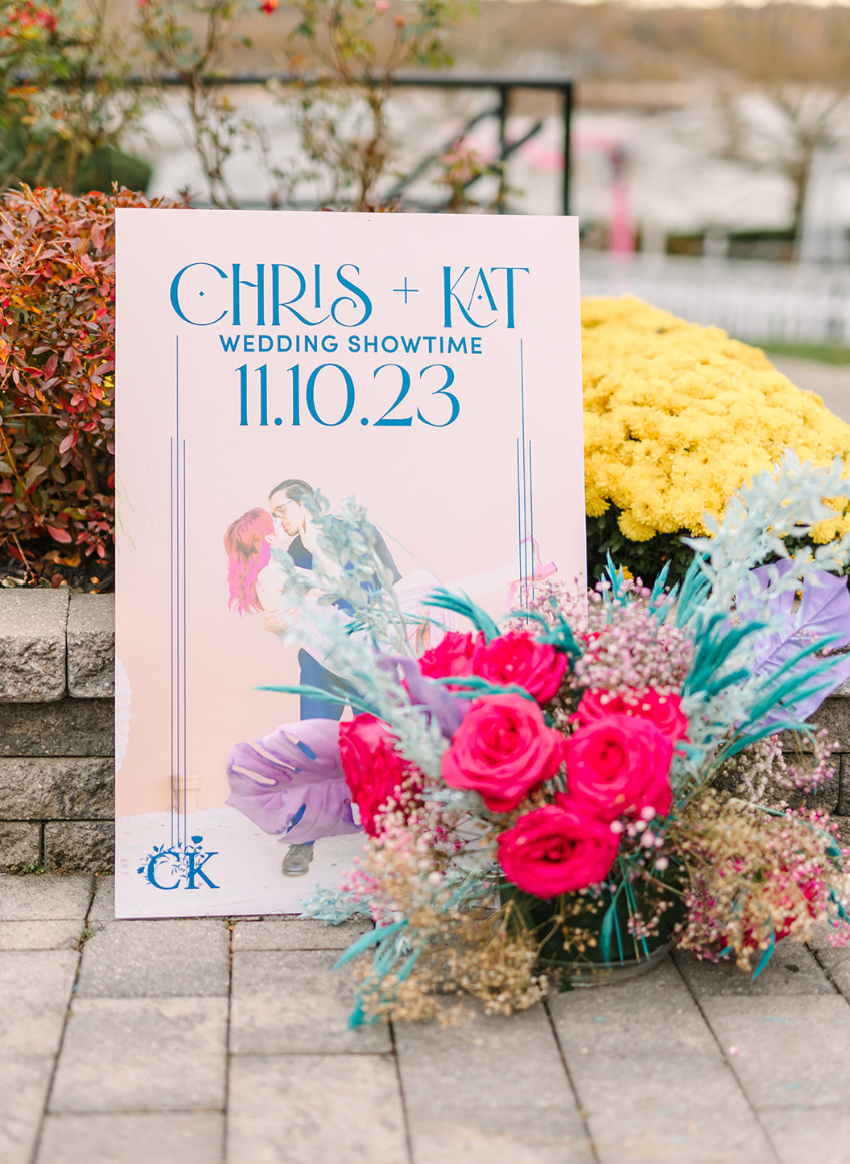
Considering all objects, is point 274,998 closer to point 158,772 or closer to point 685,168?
point 158,772

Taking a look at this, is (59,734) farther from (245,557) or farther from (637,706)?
(637,706)

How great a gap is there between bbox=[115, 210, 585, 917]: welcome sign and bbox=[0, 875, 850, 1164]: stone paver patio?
0.62 ft

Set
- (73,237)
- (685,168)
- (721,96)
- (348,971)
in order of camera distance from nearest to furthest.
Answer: (348,971), (73,237), (721,96), (685,168)

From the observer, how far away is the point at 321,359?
2064mm

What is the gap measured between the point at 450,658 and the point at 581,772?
32 cm

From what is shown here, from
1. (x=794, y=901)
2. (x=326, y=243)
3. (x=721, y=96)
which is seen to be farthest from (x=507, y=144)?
(x=721, y=96)

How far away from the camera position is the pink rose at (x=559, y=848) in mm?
1597

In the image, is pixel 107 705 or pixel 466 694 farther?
pixel 107 705

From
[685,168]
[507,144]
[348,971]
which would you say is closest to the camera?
[348,971]

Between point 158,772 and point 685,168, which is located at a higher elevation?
point 685,168

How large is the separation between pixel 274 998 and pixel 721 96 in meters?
17.7

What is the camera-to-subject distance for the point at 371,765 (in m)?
1.79

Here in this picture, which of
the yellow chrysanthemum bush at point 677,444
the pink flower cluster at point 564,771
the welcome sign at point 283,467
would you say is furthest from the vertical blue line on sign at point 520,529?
the pink flower cluster at point 564,771

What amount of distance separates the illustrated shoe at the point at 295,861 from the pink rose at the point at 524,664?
53 cm
